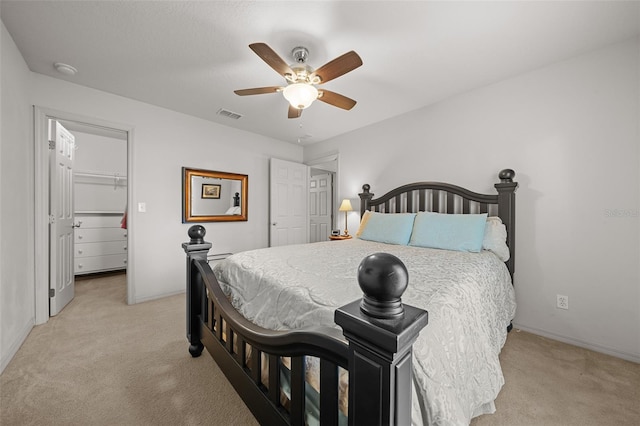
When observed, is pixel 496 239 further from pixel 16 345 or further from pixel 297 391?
pixel 16 345

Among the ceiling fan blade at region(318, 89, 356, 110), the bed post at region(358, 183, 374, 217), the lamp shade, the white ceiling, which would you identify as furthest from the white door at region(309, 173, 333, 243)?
the ceiling fan blade at region(318, 89, 356, 110)

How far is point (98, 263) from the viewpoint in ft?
13.5

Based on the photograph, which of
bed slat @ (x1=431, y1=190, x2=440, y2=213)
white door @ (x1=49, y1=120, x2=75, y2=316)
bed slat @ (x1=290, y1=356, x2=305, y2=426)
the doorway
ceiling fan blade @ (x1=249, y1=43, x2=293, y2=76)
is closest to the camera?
bed slat @ (x1=290, y1=356, x2=305, y2=426)

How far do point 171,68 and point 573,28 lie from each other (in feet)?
10.8

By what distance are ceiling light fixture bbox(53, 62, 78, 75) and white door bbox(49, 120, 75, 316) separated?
61cm

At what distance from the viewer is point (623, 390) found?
1.55m

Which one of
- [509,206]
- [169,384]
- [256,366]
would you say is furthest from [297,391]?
[509,206]

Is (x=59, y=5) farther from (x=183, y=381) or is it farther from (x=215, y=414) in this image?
(x=215, y=414)

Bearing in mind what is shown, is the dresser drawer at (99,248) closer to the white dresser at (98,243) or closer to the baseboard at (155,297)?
the white dresser at (98,243)

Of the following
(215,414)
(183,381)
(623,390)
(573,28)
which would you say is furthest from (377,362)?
(573,28)

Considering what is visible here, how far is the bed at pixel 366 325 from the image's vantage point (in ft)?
1.82

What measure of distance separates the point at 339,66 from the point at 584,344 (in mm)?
2953

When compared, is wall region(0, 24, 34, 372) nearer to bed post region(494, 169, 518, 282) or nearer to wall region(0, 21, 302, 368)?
wall region(0, 21, 302, 368)

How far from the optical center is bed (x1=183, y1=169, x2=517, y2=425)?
553 mm
